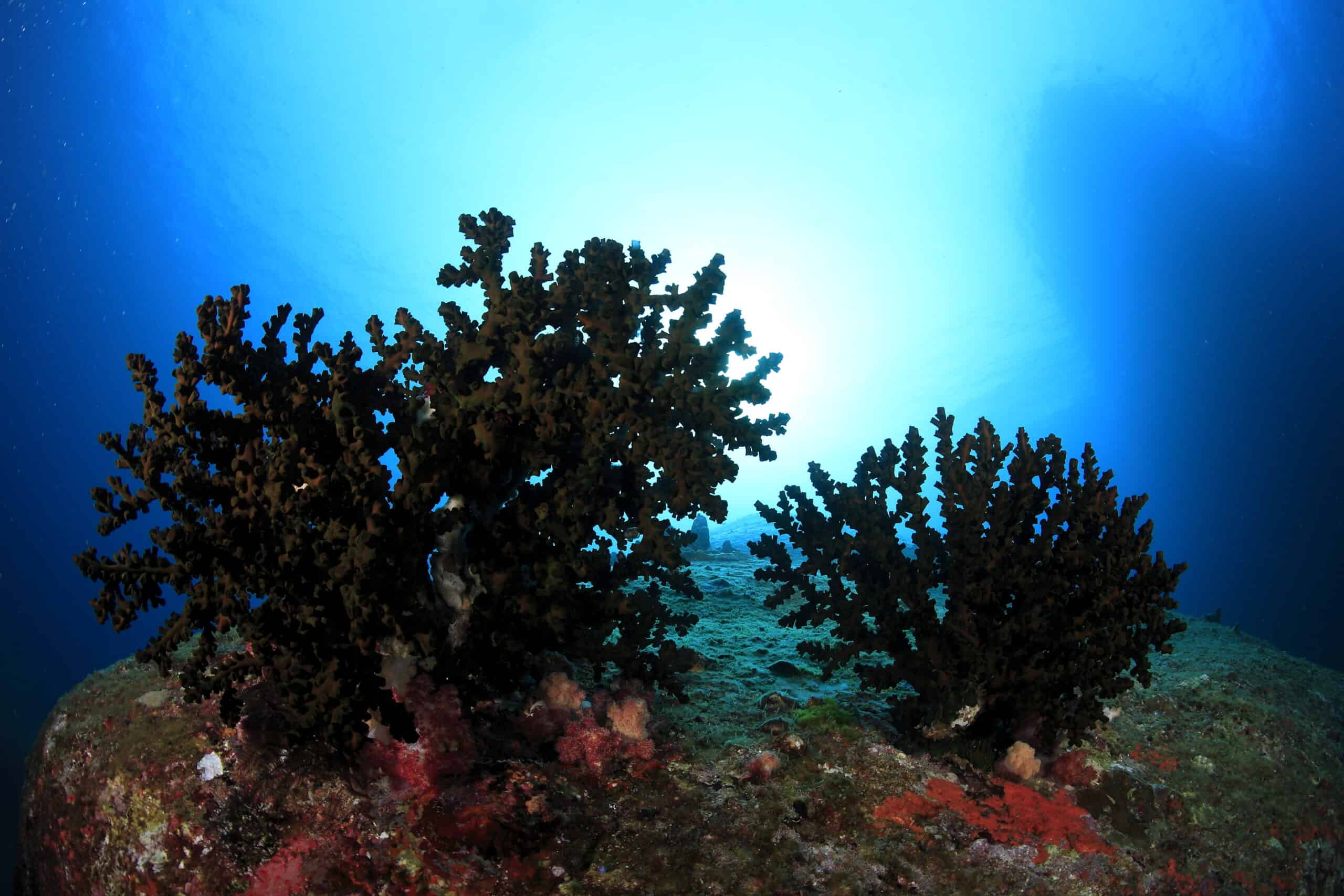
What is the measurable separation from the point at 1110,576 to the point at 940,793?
6.41ft

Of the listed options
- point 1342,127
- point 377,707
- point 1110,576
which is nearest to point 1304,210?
point 1342,127

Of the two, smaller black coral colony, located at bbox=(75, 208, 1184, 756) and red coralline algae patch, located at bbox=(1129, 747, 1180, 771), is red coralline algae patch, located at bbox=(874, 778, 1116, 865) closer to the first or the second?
smaller black coral colony, located at bbox=(75, 208, 1184, 756)

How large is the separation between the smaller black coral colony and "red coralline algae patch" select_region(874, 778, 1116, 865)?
2.25ft

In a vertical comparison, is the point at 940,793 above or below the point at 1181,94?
below

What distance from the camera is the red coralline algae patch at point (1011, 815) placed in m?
3.43

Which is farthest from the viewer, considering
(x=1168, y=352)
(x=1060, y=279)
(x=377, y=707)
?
(x=1060, y=279)

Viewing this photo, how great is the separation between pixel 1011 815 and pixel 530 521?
11.3 ft

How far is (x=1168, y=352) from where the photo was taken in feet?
189

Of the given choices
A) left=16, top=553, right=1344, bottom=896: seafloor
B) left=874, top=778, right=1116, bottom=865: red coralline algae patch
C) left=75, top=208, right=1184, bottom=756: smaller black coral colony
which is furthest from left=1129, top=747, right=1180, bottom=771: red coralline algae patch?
left=874, top=778, right=1116, bottom=865: red coralline algae patch

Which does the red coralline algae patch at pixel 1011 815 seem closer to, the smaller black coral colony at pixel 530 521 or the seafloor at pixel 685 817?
the seafloor at pixel 685 817

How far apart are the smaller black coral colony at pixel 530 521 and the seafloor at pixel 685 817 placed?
447 millimetres

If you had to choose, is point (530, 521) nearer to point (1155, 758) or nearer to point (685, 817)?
point (685, 817)

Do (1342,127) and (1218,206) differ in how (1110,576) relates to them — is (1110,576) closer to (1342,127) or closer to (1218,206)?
(1342,127)

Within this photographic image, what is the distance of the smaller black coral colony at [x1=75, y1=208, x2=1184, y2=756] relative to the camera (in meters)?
3.29
